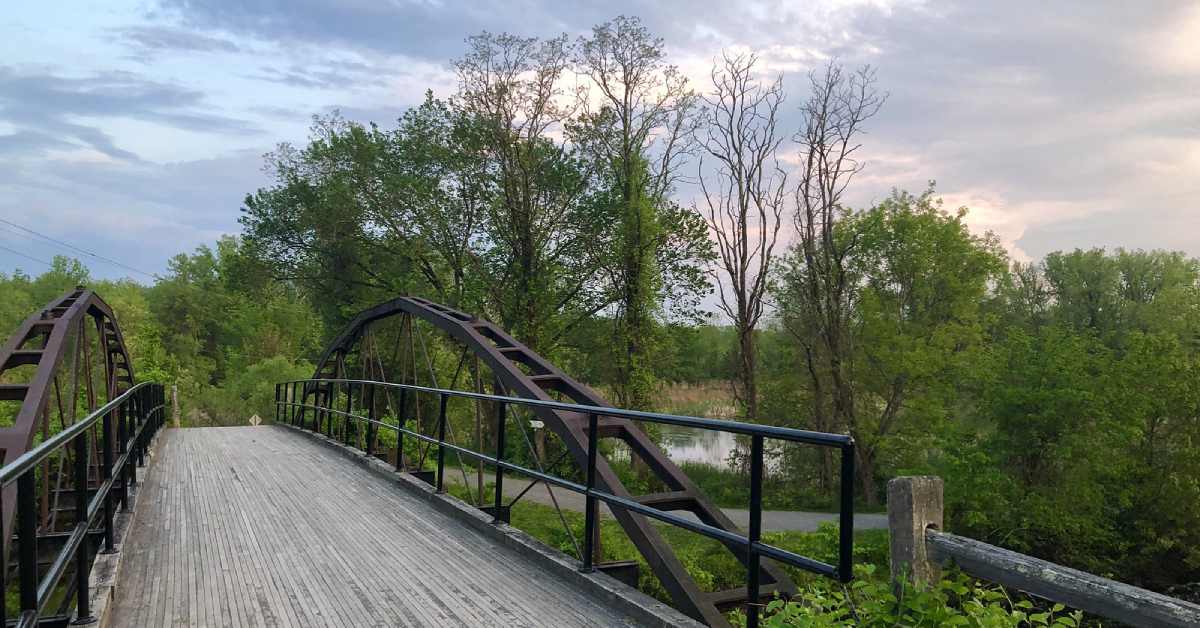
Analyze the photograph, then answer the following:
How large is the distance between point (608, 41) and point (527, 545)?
24984mm

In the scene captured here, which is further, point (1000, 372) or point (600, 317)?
point (600, 317)

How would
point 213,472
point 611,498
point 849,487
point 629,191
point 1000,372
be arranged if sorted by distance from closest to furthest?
1. point 849,487
2. point 611,498
3. point 213,472
4. point 1000,372
5. point 629,191

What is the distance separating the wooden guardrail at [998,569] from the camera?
2068mm

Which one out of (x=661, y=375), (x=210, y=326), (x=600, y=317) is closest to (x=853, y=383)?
(x=661, y=375)

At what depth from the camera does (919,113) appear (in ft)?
68.0

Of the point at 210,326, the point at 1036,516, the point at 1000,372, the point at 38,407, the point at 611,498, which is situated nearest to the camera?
the point at 611,498

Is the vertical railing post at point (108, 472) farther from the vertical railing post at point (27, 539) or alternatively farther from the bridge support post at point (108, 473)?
the vertical railing post at point (27, 539)

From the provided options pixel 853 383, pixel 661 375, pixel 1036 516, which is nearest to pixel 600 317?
pixel 661 375

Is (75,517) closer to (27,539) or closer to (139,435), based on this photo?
(27,539)

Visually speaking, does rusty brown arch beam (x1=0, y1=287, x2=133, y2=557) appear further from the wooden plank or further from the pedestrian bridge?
the wooden plank

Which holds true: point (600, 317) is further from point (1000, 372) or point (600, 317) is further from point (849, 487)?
point (849, 487)

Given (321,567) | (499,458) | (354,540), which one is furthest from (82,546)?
(499,458)

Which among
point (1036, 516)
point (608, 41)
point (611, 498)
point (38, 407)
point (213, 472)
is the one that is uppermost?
point (608, 41)

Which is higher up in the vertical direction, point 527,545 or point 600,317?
point 600,317
